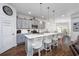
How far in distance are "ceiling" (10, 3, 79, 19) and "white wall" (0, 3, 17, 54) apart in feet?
0.66

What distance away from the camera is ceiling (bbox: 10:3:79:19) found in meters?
1.82

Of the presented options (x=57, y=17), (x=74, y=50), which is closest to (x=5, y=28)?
(x=57, y=17)

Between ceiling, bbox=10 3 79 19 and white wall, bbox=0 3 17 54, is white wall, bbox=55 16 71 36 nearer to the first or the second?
ceiling, bbox=10 3 79 19

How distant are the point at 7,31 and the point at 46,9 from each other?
1.07 metres

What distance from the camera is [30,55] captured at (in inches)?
73.9

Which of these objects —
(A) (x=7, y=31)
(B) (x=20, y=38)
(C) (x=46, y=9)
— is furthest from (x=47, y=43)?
(A) (x=7, y=31)

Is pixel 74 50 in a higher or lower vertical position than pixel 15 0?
lower

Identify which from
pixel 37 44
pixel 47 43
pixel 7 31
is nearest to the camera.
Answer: pixel 7 31

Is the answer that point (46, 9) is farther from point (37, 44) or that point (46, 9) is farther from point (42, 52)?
point (42, 52)

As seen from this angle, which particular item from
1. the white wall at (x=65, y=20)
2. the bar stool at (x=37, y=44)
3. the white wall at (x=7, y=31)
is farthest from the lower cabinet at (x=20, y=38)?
the white wall at (x=65, y=20)

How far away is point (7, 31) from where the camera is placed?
1.84 metres

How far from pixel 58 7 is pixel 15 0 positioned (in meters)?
1.02

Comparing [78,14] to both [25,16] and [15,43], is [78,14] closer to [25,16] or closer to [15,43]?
[25,16]

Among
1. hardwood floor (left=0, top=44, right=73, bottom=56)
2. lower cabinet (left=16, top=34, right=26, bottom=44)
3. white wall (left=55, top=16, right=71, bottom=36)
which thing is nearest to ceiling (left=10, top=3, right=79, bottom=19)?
white wall (left=55, top=16, right=71, bottom=36)
